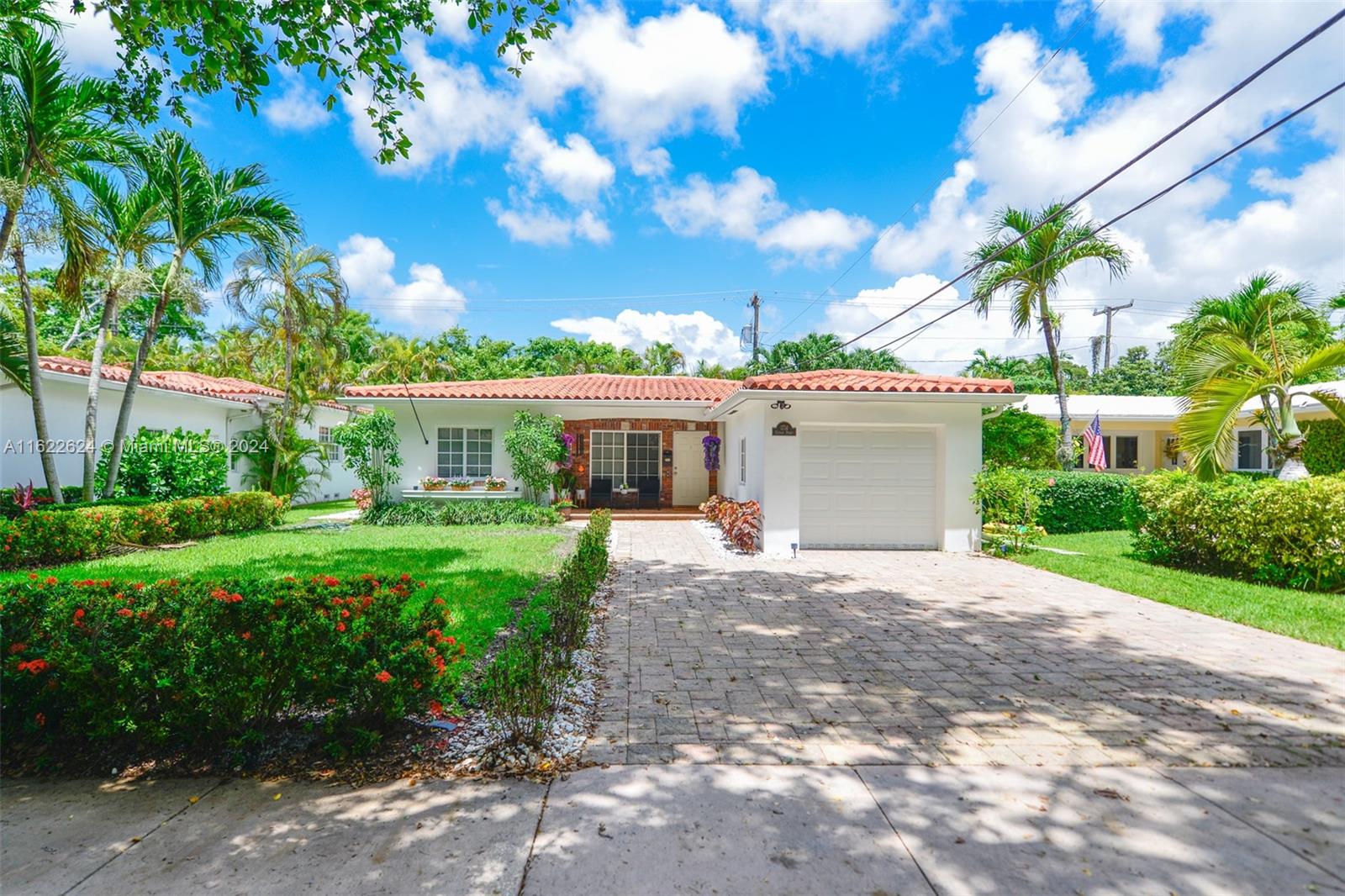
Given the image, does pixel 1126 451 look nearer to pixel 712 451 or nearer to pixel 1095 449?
pixel 1095 449

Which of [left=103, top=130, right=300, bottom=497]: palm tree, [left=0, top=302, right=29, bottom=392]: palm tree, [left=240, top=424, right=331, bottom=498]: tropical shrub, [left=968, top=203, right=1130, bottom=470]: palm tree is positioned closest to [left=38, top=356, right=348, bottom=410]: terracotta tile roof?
[left=0, top=302, right=29, bottom=392]: palm tree

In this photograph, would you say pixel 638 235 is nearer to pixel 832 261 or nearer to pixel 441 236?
pixel 441 236

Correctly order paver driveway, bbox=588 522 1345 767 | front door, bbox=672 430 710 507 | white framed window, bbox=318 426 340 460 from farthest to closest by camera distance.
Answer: white framed window, bbox=318 426 340 460
front door, bbox=672 430 710 507
paver driveway, bbox=588 522 1345 767

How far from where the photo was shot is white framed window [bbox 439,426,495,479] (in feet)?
51.9

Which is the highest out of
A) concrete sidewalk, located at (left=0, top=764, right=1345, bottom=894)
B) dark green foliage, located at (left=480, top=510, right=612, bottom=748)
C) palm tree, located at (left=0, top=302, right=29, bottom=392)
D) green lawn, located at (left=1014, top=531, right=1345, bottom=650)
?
palm tree, located at (left=0, top=302, right=29, bottom=392)

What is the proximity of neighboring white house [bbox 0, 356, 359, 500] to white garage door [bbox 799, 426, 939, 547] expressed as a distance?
13464 mm

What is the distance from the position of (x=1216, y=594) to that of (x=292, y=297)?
17.8 metres

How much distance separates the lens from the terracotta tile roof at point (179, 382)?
1178 cm

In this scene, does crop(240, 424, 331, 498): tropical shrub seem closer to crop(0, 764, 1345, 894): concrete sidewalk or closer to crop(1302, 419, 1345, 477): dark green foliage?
crop(0, 764, 1345, 894): concrete sidewalk

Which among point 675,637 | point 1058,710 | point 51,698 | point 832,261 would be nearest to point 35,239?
point 51,698

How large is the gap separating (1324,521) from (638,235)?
19352 mm

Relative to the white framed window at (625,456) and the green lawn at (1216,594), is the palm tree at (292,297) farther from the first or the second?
the green lawn at (1216,594)

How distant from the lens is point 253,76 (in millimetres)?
5059

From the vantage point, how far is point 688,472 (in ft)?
60.8
